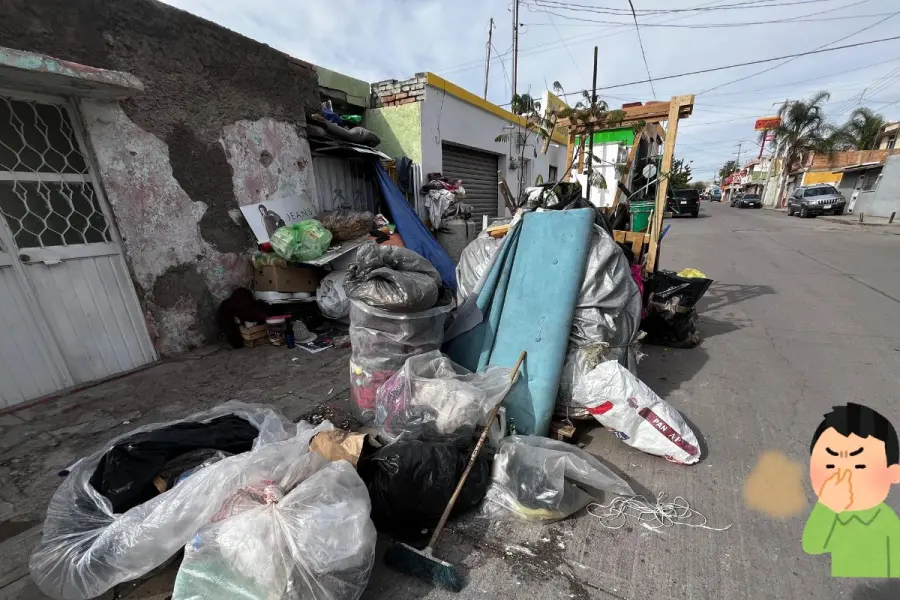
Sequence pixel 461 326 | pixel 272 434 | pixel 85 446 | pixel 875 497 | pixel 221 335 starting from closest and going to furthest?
pixel 875 497
pixel 272 434
pixel 85 446
pixel 461 326
pixel 221 335

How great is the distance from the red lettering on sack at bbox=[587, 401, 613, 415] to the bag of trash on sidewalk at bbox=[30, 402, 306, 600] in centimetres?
169

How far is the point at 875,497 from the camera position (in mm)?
996

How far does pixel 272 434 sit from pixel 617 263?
2457 millimetres

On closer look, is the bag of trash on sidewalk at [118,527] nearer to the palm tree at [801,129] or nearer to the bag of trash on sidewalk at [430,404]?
the bag of trash on sidewalk at [430,404]

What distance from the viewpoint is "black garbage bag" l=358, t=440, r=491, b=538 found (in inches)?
65.2

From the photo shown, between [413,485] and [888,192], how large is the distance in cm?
2643

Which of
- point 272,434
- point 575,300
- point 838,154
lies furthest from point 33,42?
point 838,154

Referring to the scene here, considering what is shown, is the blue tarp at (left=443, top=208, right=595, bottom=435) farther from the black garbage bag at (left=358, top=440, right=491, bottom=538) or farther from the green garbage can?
the green garbage can

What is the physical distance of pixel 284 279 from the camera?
13.0 ft

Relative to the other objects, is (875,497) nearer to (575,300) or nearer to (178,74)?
(575,300)

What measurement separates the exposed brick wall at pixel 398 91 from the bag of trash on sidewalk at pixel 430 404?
5.19m

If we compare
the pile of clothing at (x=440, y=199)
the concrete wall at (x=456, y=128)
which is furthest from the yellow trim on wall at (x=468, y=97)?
the pile of clothing at (x=440, y=199)

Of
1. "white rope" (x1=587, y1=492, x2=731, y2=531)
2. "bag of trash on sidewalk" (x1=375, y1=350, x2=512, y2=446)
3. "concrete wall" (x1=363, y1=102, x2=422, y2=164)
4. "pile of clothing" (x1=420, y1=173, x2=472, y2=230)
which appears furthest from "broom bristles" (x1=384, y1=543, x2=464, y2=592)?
"concrete wall" (x1=363, y1=102, x2=422, y2=164)

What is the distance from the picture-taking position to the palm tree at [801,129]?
940 inches
